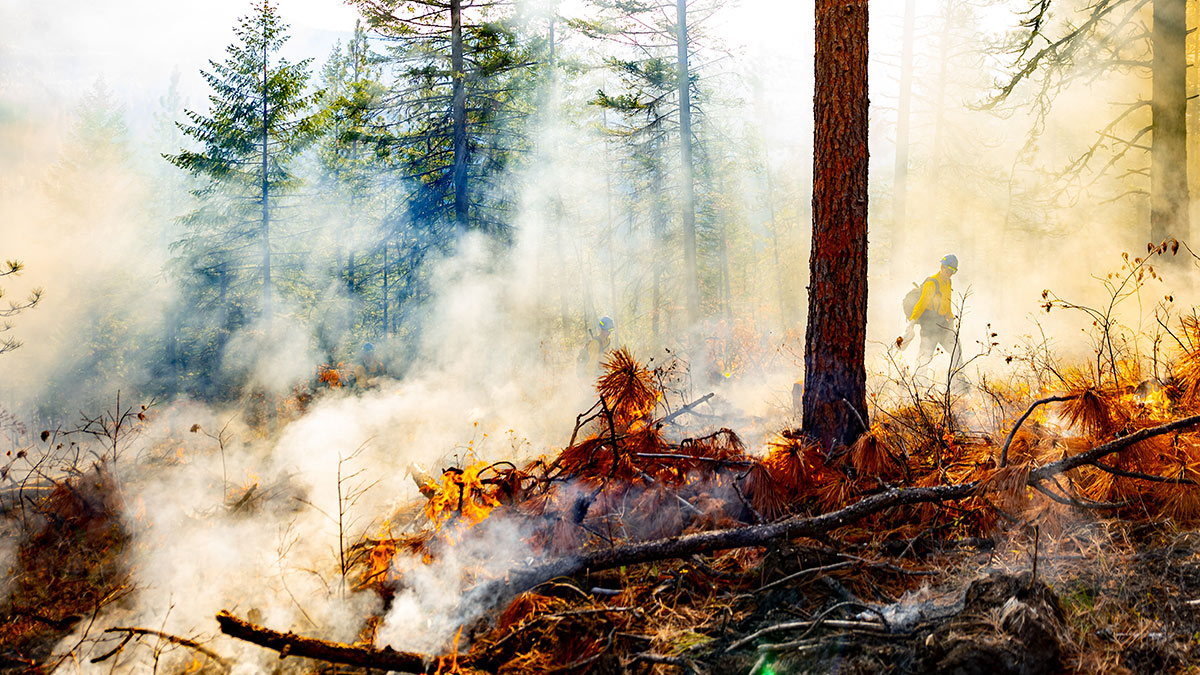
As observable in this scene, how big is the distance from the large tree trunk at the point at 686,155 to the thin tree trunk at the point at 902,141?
6080 millimetres

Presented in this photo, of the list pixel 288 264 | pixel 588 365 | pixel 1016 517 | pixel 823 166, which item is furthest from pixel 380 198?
pixel 1016 517

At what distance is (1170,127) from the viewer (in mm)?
9164

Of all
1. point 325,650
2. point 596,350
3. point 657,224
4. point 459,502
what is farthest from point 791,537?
point 657,224

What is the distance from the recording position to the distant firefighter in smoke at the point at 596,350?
11.9 meters

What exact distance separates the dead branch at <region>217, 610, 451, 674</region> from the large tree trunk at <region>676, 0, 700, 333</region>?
558 inches

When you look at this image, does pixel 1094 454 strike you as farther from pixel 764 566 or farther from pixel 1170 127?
pixel 1170 127

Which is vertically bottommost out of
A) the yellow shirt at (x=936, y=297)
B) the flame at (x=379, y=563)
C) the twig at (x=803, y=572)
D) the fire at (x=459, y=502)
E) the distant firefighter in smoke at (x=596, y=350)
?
the flame at (x=379, y=563)

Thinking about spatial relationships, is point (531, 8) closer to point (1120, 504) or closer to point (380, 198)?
point (380, 198)

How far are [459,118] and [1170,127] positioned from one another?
13.7 meters

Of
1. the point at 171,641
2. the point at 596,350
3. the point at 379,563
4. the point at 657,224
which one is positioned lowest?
the point at 171,641

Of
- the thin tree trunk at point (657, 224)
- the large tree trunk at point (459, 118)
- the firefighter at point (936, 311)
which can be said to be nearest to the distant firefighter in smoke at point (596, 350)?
the firefighter at point (936, 311)

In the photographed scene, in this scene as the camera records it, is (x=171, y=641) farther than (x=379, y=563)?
No

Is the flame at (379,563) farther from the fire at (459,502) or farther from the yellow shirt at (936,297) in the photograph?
the yellow shirt at (936,297)

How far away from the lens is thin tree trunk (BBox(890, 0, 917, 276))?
59.9 ft
